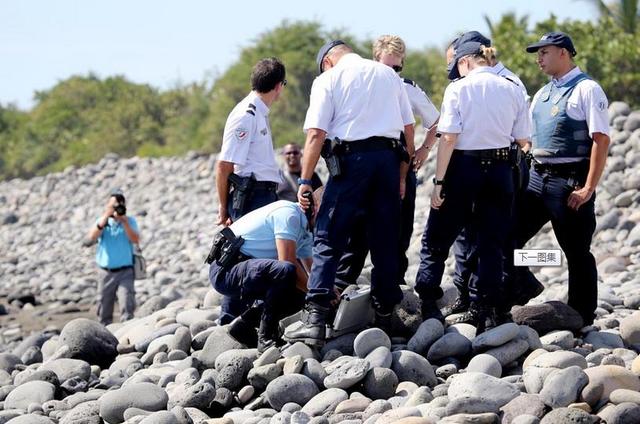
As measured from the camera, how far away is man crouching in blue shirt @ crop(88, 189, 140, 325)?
1187 centimetres

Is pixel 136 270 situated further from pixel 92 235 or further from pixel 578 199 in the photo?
pixel 578 199

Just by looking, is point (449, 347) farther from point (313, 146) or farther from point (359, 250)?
point (313, 146)

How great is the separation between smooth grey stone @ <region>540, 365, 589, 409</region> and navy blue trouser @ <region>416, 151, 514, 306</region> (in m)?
1.20

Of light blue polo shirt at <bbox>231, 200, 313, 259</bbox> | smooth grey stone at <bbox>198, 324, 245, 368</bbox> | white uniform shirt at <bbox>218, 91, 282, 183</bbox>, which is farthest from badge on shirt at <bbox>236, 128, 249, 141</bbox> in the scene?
smooth grey stone at <bbox>198, 324, 245, 368</bbox>

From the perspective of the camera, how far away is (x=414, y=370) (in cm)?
692

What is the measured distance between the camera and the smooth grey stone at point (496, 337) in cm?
706

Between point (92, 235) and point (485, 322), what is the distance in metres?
5.52

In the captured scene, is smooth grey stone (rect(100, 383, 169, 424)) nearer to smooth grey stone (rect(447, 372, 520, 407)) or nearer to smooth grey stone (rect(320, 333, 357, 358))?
smooth grey stone (rect(320, 333, 357, 358))

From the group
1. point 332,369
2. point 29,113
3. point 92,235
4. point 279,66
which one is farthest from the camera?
point 29,113

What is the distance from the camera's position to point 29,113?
2071 inches

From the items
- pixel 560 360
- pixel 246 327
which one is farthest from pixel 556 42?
pixel 246 327

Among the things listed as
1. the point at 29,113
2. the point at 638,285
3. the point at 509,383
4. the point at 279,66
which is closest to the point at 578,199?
the point at 509,383

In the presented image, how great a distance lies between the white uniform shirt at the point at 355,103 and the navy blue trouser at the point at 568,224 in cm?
125

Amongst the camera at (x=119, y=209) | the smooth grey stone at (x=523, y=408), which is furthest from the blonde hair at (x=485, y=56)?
the camera at (x=119, y=209)
